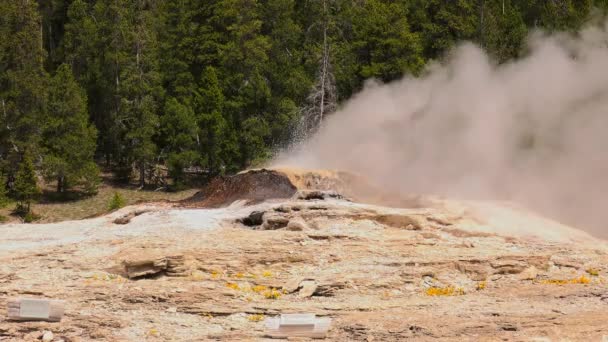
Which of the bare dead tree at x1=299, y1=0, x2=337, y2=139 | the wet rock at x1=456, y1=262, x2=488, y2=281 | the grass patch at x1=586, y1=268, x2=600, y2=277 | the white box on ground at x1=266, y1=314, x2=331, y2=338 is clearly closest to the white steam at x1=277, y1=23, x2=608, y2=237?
the grass patch at x1=586, y1=268, x2=600, y2=277

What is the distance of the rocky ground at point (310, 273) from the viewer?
698 cm

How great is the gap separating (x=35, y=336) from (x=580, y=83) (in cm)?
1316

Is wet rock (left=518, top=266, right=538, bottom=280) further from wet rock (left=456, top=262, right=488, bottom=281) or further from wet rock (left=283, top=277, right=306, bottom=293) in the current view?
wet rock (left=283, top=277, right=306, bottom=293)

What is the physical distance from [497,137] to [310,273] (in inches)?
334

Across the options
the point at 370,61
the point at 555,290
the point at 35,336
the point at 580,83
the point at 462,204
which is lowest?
the point at 35,336

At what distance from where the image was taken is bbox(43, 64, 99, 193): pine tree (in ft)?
103

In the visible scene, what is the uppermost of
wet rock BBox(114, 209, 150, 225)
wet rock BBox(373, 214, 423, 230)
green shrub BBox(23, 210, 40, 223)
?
wet rock BBox(373, 214, 423, 230)

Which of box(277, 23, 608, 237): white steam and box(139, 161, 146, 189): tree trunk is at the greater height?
box(277, 23, 608, 237): white steam

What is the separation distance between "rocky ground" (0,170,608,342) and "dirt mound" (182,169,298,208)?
42cm

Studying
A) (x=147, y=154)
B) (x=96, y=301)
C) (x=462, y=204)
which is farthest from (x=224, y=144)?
(x=96, y=301)

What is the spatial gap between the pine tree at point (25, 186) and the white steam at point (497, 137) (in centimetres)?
1479

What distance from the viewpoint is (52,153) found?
31.9 meters

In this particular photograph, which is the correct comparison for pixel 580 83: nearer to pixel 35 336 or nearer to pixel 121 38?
pixel 35 336

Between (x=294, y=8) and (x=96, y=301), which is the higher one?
(x=294, y=8)
